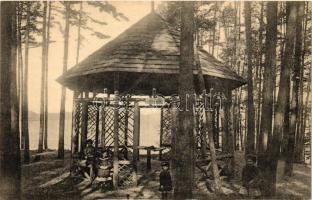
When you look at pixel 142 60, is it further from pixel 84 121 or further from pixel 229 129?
pixel 229 129

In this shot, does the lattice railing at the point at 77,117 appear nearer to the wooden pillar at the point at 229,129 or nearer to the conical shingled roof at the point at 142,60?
the conical shingled roof at the point at 142,60

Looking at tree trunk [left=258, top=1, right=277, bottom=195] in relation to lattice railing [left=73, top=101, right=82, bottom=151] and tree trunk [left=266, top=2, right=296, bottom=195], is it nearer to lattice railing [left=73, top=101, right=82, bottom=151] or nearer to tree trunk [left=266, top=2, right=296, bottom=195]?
tree trunk [left=266, top=2, right=296, bottom=195]

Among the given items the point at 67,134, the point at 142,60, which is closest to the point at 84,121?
the point at 142,60

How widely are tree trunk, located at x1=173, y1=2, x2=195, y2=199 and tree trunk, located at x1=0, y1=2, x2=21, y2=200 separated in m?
4.32

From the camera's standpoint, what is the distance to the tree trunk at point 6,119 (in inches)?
361

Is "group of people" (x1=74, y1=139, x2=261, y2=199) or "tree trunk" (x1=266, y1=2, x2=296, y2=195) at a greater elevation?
"tree trunk" (x1=266, y1=2, x2=296, y2=195)

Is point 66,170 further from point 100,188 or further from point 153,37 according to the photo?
point 153,37

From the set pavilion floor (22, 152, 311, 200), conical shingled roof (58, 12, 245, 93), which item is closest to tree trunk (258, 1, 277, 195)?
pavilion floor (22, 152, 311, 200)

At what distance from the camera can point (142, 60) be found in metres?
14.5

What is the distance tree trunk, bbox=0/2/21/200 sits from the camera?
917 centimetres

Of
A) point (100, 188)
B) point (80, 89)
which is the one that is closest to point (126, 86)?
point (80, 89)

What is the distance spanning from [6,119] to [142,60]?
6.56 m

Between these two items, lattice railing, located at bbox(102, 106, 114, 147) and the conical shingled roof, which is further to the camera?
lattice railing, located at bbox(102, 106, 114, 147)

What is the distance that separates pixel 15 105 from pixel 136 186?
586cm
